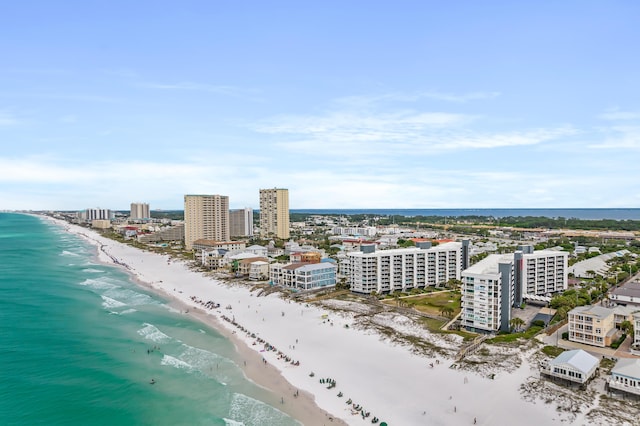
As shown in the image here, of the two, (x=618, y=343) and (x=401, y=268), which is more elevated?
(x=401, y=268)

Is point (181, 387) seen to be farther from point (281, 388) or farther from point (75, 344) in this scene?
point (75, 344)

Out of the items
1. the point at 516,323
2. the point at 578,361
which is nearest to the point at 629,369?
the point at 578,361

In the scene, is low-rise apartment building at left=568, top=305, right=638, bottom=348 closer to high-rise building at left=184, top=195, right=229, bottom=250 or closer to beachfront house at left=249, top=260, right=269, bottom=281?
beachfront house at left=249, top=260, right=269, bottom=281

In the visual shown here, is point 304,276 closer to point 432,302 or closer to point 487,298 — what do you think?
point 432,302

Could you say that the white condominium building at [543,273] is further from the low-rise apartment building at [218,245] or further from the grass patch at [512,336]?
the low-rise apartment building at [218,245]

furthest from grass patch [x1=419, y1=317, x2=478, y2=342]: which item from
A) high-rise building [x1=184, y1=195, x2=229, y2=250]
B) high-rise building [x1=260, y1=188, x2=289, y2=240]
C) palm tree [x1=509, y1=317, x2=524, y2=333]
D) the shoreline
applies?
high-rise building [x1=260, y1=188, x2=289, y2=240]

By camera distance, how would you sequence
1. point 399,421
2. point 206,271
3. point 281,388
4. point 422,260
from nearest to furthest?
1. point 399,421
2. point 281,388
3. point 422,260
4. point 206,271

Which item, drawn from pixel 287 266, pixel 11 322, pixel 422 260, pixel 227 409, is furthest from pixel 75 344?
pixel 422 260
